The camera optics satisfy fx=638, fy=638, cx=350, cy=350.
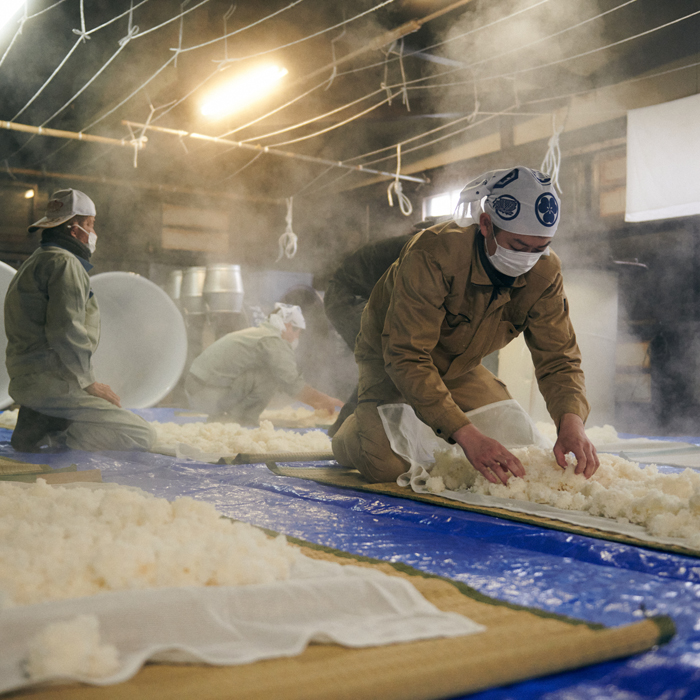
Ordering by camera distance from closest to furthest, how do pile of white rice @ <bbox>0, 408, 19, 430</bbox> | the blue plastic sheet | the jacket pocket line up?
Answer: 1. the blue plastic sheet
2. the jacket pocket
3. pile of white rice @ <bbox>0, 408, 19, 430</bbox>

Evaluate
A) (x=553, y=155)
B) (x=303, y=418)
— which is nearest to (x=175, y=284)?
(x=303, y=418)

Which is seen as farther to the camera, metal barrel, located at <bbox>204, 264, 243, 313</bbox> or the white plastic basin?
metal barrel, located at <bbox>204, 264, 243, 313</bbox>

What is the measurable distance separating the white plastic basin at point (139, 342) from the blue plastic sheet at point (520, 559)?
90.8 inches

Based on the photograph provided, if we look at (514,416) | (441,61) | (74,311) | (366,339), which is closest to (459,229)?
(366,339)

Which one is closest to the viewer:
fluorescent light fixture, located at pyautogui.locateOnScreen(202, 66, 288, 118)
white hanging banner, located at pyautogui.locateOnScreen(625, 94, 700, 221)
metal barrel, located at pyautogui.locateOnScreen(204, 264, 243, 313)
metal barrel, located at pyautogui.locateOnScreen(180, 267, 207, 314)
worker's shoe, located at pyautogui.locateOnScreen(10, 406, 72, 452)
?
worker's shoe, located at pyautogui.locateOnScreen(10, 406, 72, 452)

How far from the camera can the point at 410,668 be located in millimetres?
783

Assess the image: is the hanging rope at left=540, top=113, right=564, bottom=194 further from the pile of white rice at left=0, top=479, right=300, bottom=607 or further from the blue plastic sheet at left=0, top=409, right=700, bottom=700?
the pile of white rice at left=0, top=479, right=300, bottom=607

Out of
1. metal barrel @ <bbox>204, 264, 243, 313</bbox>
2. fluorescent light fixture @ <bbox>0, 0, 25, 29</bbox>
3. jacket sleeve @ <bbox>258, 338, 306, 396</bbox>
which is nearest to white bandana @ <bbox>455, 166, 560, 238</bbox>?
jacket sleeve @ <bbox>258, 338, 306, 396</bbox>

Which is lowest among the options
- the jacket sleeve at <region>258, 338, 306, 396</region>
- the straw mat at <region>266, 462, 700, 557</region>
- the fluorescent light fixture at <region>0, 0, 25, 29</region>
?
the straw mat at <region>266, 462, 700, 557</region>

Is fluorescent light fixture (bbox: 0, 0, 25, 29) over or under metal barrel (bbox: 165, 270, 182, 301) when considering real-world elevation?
over

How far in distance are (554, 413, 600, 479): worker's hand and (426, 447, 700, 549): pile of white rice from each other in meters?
0.03

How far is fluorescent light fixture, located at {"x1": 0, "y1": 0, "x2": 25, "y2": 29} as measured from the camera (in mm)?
3447

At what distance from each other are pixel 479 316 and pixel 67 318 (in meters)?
1.92

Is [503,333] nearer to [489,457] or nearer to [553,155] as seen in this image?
[489,457]
